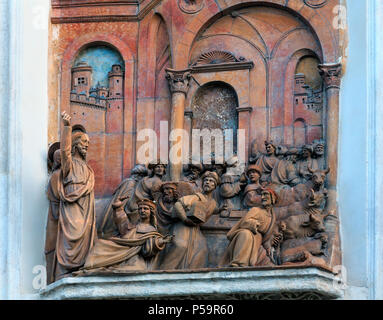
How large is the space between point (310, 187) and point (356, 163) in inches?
19.9

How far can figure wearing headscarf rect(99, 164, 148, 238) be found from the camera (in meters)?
16.4

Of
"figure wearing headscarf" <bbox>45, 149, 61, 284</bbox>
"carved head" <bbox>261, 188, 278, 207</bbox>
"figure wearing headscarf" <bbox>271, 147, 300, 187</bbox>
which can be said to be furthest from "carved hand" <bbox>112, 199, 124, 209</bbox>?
"figure wearing headscarf" <bbox>271, 147, 300, 187</bbox>

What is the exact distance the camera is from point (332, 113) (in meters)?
16.3

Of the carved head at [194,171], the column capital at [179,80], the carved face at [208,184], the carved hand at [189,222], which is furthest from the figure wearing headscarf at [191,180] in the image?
the column capital at [179,80]

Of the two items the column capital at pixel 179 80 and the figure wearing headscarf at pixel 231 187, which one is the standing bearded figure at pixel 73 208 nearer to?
the column capital at pixel 179 80

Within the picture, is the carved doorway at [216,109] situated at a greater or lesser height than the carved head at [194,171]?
greater

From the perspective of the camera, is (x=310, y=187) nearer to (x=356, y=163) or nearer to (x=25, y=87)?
(x=356, y=163)

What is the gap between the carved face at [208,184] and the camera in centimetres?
1622

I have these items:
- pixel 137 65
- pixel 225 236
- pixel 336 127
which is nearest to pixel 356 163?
pixel 336 127

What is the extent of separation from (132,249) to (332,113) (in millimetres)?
2350

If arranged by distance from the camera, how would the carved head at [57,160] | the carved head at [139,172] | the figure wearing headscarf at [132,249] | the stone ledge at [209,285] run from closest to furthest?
the stone ledge at [209,285] < the figure wearing headscarf at [132,249] < the carved head at [57,160] < the carved head at [139,172]

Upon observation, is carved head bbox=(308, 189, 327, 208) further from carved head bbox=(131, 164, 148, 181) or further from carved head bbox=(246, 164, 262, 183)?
carved head bbox=(131, 164, 148, 181)

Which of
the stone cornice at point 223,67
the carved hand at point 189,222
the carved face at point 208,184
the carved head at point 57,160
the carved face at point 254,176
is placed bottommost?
the carved hand at point 189,222

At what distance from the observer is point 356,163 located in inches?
Answer: 630
